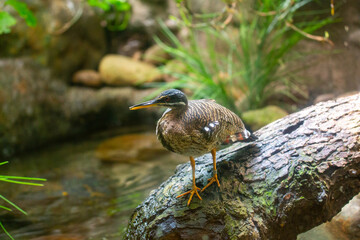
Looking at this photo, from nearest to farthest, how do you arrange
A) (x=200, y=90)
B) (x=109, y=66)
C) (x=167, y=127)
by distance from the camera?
1. (x=167, y=127)
2. (x=200, y=90)
3. (x=109, y=66)

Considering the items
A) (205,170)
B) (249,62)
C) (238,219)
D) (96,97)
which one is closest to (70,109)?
(96,97)

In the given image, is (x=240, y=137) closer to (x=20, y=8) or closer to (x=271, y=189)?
Result: (x=271, y=189)

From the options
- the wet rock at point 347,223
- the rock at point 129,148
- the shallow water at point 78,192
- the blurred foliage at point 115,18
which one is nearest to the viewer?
the wet rock at point 347,223

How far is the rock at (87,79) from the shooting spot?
711cm

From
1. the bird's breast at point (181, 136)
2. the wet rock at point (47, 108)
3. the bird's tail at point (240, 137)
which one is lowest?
the wet rock at point (47, 108)

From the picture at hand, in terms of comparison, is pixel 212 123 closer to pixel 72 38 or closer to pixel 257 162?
pixel 257 162

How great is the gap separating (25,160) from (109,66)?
2.69 m

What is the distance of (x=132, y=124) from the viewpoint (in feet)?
23.4

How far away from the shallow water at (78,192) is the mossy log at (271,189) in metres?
0.90

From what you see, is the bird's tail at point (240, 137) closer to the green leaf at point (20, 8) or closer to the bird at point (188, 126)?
the bird at point (188, 126)

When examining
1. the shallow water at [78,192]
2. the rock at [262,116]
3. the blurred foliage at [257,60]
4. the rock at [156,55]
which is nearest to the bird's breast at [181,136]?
the shallow water at [78,192]

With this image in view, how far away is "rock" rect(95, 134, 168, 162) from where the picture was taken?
5.37m

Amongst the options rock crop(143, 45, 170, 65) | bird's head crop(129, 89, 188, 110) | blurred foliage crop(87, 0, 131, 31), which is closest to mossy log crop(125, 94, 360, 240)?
bird's head crop(129, 89, 188, 110)

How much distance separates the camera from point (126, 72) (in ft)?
23.2
